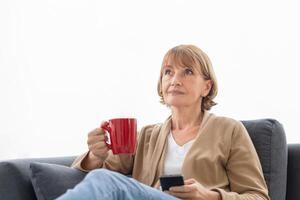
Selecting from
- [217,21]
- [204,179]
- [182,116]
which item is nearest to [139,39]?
[217,21]

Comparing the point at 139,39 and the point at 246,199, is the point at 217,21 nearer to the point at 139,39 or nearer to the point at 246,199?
the point at 139,39

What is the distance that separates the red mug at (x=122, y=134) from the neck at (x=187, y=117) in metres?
0.38

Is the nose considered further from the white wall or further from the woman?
the white wall

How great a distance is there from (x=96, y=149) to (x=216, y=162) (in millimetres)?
432

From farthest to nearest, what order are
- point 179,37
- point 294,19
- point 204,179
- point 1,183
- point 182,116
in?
point 179,37, point 294,19, point 182,116, point 204,179, point 1,183

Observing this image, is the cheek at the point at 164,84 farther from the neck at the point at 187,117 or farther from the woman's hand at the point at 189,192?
the woman's hand at the point at 189,192

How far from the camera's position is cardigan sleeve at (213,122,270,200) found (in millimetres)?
1645

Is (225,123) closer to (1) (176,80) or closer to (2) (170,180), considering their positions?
(1) (176,80)

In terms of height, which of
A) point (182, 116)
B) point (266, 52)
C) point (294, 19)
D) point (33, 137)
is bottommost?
point (33, 137)

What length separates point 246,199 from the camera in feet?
5.22

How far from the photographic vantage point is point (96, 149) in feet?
5.61

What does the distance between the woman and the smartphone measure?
4 centimetres

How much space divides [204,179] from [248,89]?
Result: 85 cm

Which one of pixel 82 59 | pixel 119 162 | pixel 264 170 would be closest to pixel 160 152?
pixel 119 162
